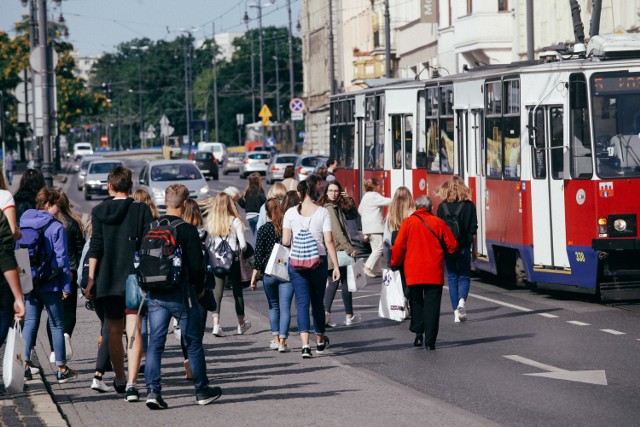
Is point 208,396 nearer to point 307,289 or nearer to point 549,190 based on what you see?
point 307,289

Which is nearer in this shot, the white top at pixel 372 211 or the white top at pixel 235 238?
the white top at pixel 235 238

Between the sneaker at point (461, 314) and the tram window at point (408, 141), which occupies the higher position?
the tram window at point (408, 141)

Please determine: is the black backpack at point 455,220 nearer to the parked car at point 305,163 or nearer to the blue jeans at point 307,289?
the blue jeans at point 307,289

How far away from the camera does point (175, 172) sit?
132 feet

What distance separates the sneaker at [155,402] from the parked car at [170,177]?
28.5 meters

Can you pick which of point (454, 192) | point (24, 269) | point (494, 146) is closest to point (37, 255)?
point (24, 269)

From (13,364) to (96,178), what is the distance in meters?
46.6

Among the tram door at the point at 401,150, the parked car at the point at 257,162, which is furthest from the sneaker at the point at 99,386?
the parked car at the point at 257,162

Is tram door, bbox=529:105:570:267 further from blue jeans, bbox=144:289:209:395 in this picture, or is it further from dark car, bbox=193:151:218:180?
dark car, bbox=193:151:218:180

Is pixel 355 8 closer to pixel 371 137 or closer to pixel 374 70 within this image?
pixel 374 70

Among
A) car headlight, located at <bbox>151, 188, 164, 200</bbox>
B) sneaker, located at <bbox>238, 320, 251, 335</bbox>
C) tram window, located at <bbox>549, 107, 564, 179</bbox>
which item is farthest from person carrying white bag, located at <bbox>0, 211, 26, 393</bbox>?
car headlight, located at <bbox>151, 188, 164, 200</bbox>

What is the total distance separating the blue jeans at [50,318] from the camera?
37.4 feet

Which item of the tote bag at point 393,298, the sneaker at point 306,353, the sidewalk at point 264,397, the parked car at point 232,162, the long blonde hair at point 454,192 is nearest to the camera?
the sidewalk at point 264,397

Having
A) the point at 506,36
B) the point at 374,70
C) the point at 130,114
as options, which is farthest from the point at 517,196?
the point at 130,114
